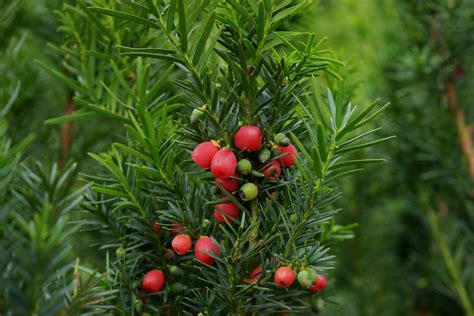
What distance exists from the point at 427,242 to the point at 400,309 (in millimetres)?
117

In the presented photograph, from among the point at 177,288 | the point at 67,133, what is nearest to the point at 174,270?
the point at 177,288

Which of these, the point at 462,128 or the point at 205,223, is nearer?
the point at 205,223

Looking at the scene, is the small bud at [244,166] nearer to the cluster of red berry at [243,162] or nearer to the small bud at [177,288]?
the cluster of red berry at [243,162]

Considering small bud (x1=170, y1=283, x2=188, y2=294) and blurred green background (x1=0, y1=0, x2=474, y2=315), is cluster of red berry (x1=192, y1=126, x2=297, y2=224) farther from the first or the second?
blurred green background (x1=0, y1=0, x2=474, y2=315)

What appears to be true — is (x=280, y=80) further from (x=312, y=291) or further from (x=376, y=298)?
(x=376, y=298)

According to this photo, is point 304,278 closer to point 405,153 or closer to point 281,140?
point 281,140

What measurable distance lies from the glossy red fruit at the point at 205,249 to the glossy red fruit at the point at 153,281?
0.05 meters

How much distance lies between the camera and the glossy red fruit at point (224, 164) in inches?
13.2

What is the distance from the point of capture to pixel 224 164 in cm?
33

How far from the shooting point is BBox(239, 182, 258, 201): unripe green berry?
1.14 ft

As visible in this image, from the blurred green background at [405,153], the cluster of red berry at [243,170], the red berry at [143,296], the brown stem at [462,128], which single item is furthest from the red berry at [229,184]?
the brown stem at [462,128]

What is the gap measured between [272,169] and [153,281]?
13 centimetres

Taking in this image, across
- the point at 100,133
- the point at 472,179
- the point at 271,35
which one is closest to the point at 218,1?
the point at 271,35

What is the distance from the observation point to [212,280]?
0.37m
